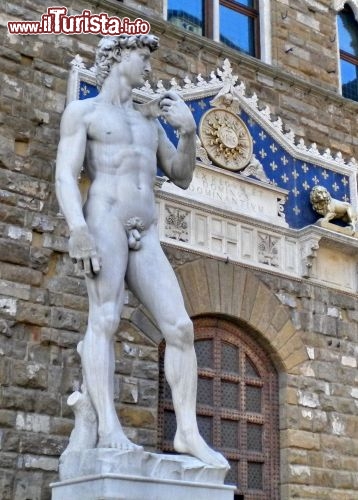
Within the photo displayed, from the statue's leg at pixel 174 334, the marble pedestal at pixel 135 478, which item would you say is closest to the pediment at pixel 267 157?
the statue's leg at pixel 174 334

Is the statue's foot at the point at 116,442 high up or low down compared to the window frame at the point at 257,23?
down

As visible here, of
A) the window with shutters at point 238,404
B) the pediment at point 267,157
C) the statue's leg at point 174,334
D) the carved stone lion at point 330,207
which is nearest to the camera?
the statue's leg at point 174,334

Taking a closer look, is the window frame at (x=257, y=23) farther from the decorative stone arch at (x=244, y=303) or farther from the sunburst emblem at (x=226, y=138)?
the decorative stone arch at (x=244, y=303)

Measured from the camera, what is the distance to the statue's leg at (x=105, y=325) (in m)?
5.34

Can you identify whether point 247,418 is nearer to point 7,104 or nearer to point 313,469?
point 313,469

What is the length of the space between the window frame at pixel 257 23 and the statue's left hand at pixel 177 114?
5118 millimetres

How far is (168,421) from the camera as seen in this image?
29.6 feet

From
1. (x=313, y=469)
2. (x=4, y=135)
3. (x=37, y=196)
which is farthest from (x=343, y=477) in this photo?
(x=4, y=135)

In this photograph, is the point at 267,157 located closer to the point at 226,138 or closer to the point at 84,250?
the point at 226,138

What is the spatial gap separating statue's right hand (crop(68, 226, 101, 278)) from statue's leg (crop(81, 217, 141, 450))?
98 mm

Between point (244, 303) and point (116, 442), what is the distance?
15.8ft

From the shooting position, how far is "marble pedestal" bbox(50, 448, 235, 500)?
4898 mm

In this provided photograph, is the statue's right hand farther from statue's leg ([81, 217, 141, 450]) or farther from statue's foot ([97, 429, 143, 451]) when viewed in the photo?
statue's foot ([97, 429, 143, 451])

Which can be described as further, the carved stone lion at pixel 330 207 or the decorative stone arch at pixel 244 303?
the carved stone lion at pixel 330 207
